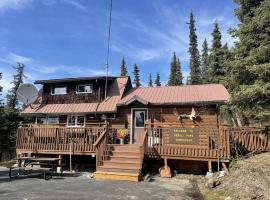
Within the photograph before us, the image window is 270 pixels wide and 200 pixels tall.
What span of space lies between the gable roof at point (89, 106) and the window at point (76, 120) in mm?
565

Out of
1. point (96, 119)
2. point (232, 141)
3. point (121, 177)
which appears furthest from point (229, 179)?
point (96, 119)

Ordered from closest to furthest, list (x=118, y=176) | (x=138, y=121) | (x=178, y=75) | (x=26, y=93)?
1. (x=118, y=176)
2. (x=138, y=121)
3. (x=26, y=93)
4. (x=178, y=75)

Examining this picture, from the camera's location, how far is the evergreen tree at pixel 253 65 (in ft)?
40.9

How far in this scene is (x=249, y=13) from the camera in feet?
58.4

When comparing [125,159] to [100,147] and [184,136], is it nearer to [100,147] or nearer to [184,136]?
[100,147]

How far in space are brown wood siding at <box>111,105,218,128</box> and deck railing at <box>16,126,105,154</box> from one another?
2.42 meters

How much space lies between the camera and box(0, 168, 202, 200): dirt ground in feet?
28.2

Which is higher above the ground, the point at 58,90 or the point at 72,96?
the point at 58,90

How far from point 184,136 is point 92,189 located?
5.30m

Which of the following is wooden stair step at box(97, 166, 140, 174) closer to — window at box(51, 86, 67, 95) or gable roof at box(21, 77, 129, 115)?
gable roof at box(21, 77, 129, 115)

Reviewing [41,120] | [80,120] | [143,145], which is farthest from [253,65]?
[41,120]

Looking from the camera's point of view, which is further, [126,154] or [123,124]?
[123,124]

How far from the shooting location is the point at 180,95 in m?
17.3

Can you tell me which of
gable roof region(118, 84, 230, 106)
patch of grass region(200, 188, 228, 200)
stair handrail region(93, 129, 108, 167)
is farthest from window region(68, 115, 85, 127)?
patch of grass region(200, 188, 228, 200)
